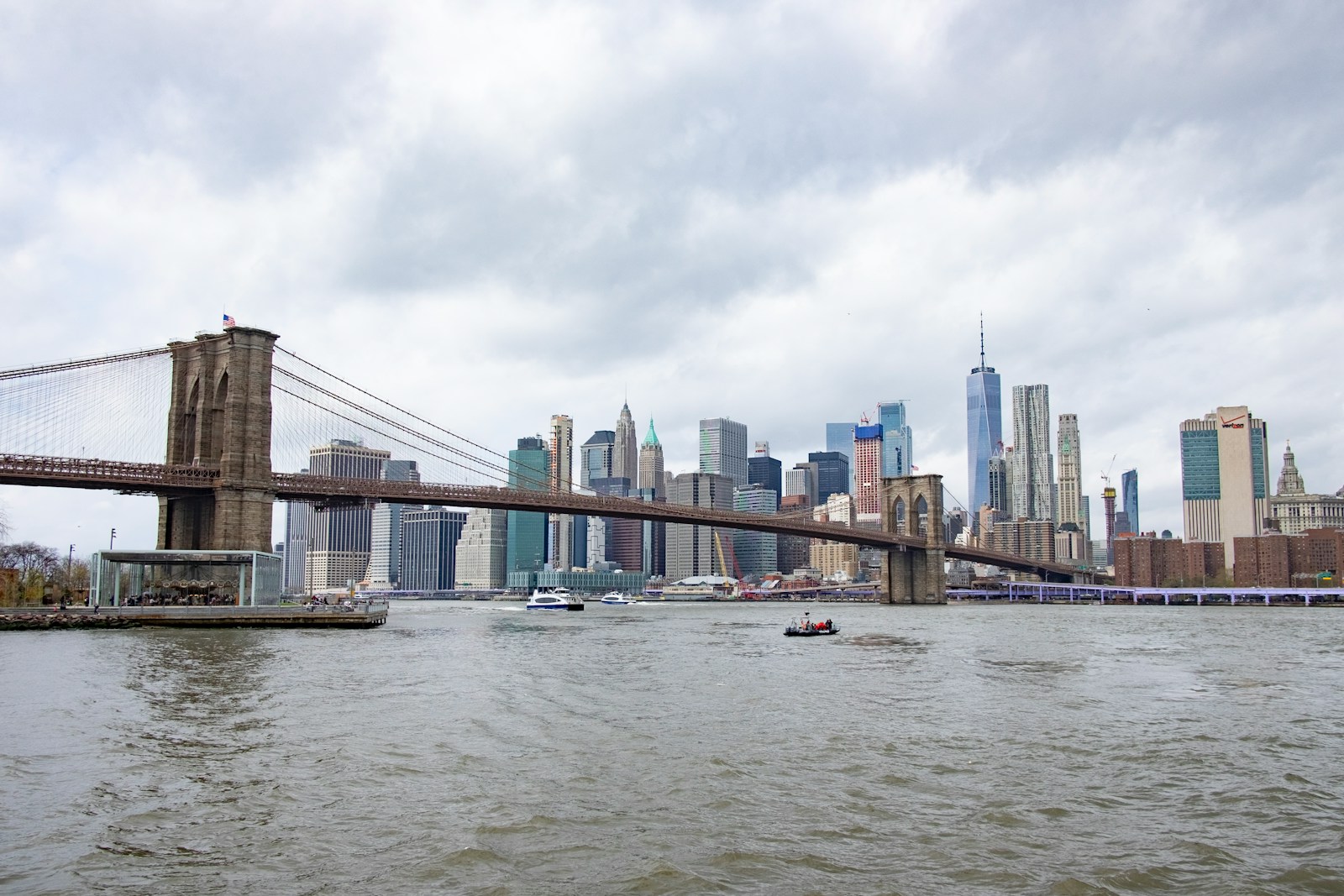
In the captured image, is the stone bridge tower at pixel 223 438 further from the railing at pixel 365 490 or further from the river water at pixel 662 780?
the river water at pixel 662 780

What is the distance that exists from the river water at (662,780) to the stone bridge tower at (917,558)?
304 feet

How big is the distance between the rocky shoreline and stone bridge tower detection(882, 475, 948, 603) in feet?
304

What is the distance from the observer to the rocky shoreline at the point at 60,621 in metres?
50.0

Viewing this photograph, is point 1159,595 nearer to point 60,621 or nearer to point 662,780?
point 60,621

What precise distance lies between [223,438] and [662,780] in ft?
190

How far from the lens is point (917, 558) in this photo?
127 metres

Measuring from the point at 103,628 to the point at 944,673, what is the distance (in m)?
41.9

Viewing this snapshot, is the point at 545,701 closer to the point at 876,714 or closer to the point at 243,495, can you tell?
the point at 876,714

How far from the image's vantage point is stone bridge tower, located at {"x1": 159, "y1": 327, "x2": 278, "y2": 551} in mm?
63438

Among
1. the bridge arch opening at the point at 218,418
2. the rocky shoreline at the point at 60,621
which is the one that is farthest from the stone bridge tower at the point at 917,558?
the rocky shoreline at the point at 60,621

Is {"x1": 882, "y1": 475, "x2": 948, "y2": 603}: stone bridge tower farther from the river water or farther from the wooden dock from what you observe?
the river water

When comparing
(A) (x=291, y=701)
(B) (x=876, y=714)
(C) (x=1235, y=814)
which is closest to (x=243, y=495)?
(A) (x=291, y=701)

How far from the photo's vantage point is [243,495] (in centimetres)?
6366

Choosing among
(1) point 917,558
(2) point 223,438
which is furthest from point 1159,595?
(2) point 223,438
